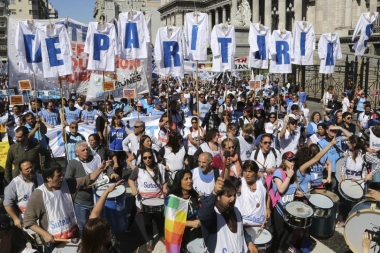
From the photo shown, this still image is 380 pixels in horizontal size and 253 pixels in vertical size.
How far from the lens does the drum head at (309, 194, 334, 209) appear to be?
529cm

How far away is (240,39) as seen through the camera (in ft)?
111

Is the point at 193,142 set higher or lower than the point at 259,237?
higher

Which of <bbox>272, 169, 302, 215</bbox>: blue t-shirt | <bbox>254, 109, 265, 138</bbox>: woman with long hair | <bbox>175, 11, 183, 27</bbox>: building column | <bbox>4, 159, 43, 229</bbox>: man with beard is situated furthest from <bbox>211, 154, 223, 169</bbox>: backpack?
<bbox>175, 11, 183, 27</bbox>: building column

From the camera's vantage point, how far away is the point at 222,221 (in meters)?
3.64

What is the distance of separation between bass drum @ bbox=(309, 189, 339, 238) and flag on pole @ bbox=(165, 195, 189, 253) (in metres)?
2.38

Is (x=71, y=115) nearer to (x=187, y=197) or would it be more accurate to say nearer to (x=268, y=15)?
(x=187, y=197)

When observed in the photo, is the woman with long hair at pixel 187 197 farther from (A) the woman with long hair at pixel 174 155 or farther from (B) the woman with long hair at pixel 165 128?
(B) the woman with long hair at pixel 165 128

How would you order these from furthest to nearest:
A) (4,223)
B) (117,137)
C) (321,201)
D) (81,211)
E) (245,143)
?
1. (117,137)
2. (245,143)
3. (321,201)
4. (81,211)
5. (4,223)

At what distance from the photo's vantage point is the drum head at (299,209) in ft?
15.2

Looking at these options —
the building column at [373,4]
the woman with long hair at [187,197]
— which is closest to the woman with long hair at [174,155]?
the woman with long hair at [187,197]

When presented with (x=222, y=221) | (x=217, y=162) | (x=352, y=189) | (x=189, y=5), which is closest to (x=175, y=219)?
(x=222, y=221)

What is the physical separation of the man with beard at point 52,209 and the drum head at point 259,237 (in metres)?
1.97

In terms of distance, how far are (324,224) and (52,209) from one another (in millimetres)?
3832

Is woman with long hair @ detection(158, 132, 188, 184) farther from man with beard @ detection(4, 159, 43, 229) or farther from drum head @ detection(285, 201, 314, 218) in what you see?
man with beard @ detection(4, 159, 43, 229)
